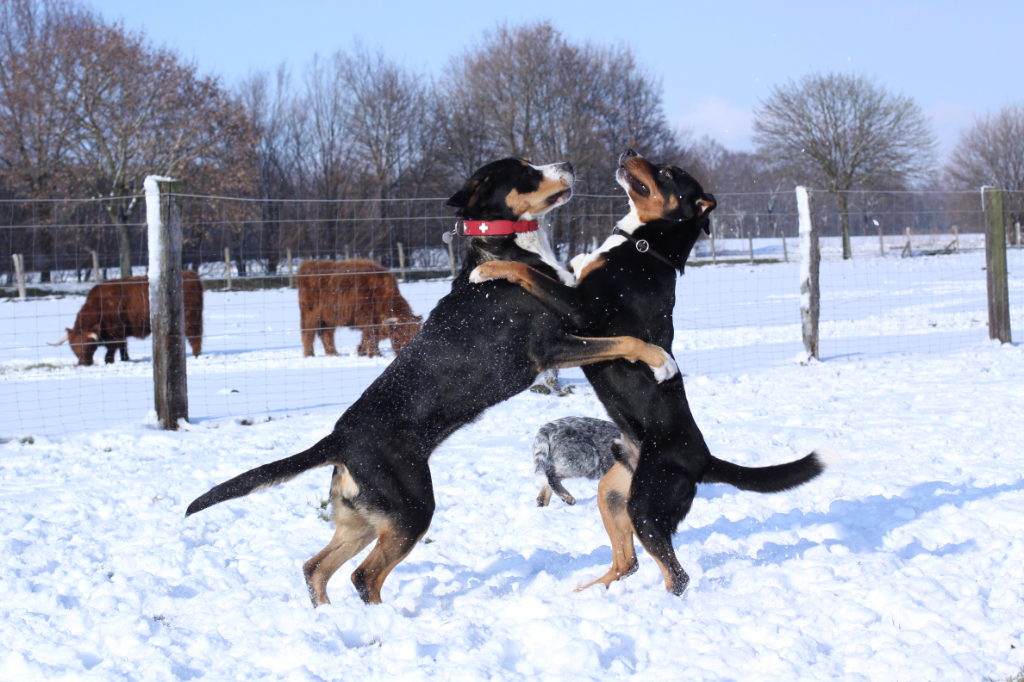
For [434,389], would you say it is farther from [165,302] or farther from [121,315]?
[121,315]

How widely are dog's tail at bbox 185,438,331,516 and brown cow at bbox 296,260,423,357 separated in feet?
25.3

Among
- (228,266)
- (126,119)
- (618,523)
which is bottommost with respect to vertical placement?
(618,523)

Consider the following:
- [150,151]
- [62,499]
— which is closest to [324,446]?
[62,499]

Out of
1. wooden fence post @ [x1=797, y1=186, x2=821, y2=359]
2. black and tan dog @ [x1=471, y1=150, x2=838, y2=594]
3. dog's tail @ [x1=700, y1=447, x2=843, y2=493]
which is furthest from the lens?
wooden fence post @ [x1=797, y1=186, x2=821, y2=359]

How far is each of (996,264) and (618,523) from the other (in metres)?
8.46

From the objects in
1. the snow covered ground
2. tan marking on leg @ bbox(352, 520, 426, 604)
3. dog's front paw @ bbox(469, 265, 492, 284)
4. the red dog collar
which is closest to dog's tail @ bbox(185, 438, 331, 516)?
tan marking on leg @ bbox(352, 520, 426, 604)

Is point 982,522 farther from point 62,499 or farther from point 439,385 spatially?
point 62,499

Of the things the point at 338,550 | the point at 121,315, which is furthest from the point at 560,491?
the point at 121,315

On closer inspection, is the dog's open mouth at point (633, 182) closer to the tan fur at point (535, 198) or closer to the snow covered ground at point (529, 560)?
the tan fur at point (535, 198)

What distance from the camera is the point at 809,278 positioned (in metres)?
8.95

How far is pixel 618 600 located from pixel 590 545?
2.48ft

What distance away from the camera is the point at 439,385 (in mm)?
3180

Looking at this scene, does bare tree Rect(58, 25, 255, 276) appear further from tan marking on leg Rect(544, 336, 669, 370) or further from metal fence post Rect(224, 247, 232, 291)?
tan marking on leg Rect(544, 336, 669, 370)

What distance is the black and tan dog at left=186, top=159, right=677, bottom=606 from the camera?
3047 millimetres
